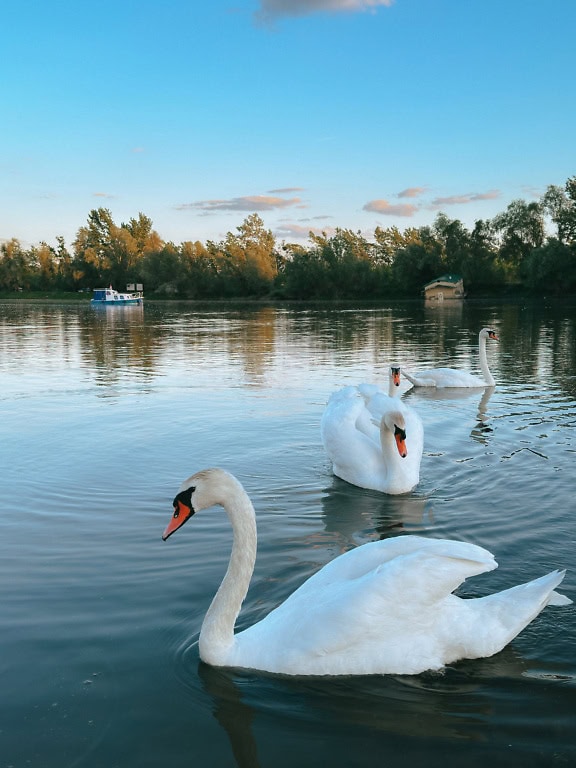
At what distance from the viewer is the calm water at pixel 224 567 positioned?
138 inches

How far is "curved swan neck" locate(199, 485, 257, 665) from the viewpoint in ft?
13.3

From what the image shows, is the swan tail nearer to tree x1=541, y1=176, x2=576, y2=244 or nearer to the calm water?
the calm water

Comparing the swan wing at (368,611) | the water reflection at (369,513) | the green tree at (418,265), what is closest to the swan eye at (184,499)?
the swan wing at (368,611)

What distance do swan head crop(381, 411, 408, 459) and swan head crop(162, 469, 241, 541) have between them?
2.89 metres

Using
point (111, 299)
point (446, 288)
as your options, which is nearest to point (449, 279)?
point (446, 288)

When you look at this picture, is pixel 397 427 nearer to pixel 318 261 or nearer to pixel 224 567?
pixel 224 567

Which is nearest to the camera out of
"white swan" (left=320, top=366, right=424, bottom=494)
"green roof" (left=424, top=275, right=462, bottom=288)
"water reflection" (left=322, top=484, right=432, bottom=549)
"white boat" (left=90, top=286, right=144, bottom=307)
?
"water reflection" (left=322, top=484, right=432, bottom=549)

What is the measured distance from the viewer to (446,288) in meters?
85.1

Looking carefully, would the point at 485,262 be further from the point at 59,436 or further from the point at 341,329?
the point at 59,436

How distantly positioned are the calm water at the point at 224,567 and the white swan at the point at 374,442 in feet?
0.53

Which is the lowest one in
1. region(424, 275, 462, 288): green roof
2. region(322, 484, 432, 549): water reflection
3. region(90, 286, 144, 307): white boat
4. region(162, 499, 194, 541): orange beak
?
region(322, 484, 432, 549): water reflection

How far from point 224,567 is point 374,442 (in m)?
2.88

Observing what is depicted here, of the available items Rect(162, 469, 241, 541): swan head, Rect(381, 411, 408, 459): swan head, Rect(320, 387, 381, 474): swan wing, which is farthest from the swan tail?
Rect(320, 387, 381, 474): swan wing

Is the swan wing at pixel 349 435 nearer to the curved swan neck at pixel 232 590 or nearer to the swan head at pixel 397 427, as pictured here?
the swan head at pixel 397 427
